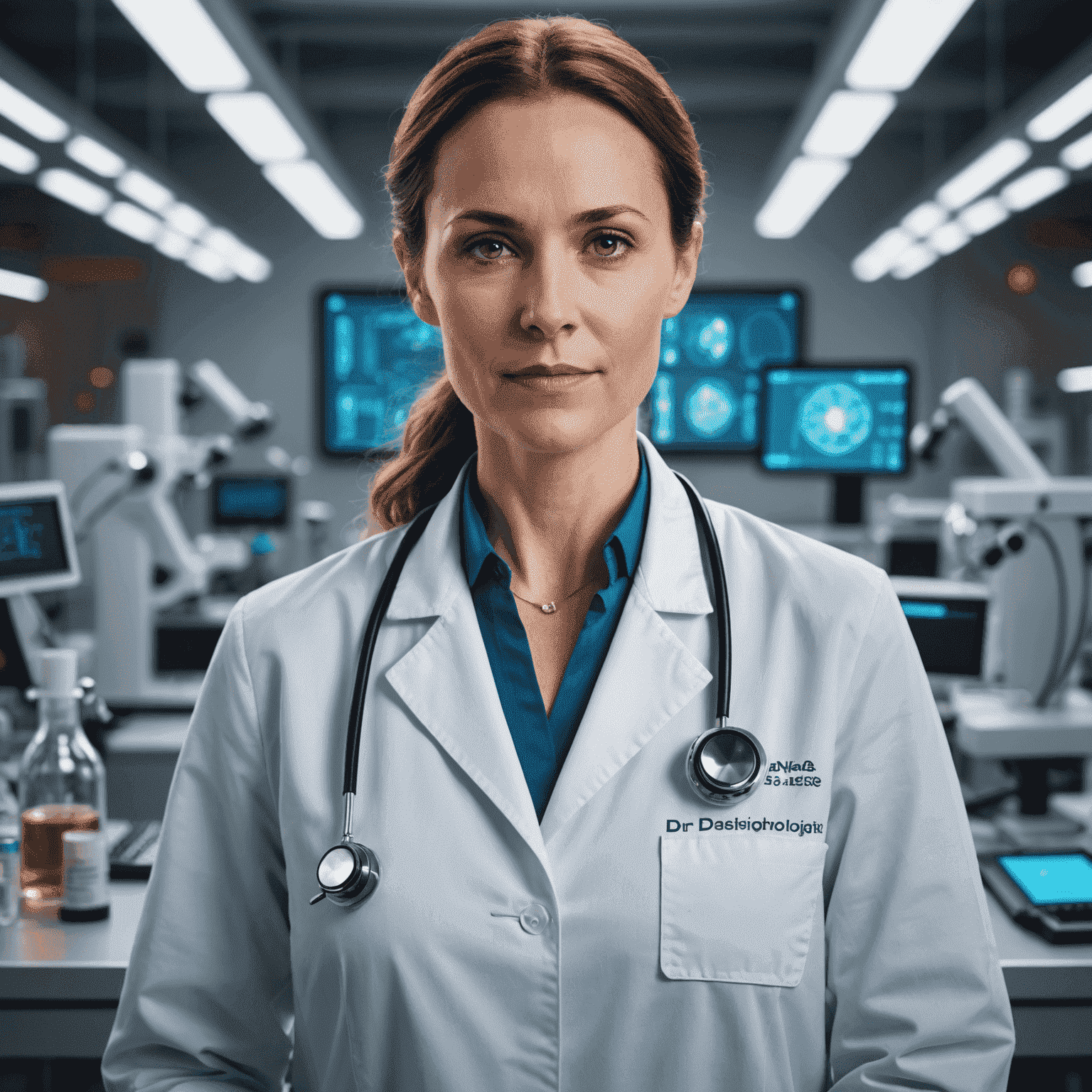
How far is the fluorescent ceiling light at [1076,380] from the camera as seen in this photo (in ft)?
18.9

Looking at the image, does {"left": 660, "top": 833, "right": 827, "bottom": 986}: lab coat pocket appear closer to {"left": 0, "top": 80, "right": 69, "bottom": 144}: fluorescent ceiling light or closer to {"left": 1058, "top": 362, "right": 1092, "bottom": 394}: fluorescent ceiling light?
{"left": 0, "top": 80, "right": 69, "bottom": 144}: fluorescent ceiling light

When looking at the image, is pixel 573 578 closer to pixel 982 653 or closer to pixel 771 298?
pixel 982 653

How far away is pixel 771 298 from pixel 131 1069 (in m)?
6.34

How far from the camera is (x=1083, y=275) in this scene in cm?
586

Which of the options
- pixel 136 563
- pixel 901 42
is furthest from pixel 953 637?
pixel 136 563

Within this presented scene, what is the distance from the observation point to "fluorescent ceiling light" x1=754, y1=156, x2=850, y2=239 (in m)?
4.89

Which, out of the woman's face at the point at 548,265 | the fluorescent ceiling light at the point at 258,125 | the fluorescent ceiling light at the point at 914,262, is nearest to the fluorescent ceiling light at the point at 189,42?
the fluorescent ceiling light at the point at 258,125

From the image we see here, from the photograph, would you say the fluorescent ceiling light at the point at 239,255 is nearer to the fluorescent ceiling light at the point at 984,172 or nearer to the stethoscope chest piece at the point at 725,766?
the fluorescent ceiling light at the point at 984,172

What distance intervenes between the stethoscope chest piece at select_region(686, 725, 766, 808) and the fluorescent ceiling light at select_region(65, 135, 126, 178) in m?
4.01

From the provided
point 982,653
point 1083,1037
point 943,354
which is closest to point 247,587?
point 982,653

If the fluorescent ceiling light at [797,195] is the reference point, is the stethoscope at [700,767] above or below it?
below

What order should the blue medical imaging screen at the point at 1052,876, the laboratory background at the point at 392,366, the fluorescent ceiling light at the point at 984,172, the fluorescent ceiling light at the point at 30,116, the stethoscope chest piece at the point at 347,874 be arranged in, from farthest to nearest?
the fluorescent ceiling light at the point at 984,172 < the fluorescent ceiling light at the point at 30,116 < the laboratory background at the point at 392,366 < the blue medical imaging screen at the point at 1052,876 < the stethoscope chest piece at the point at 347,874

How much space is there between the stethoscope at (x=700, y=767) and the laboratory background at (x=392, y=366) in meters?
0.34

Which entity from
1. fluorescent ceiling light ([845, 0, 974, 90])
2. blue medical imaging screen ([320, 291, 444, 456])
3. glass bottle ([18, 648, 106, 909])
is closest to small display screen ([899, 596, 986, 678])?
glass bottle ([18, 648, 106, 909])
